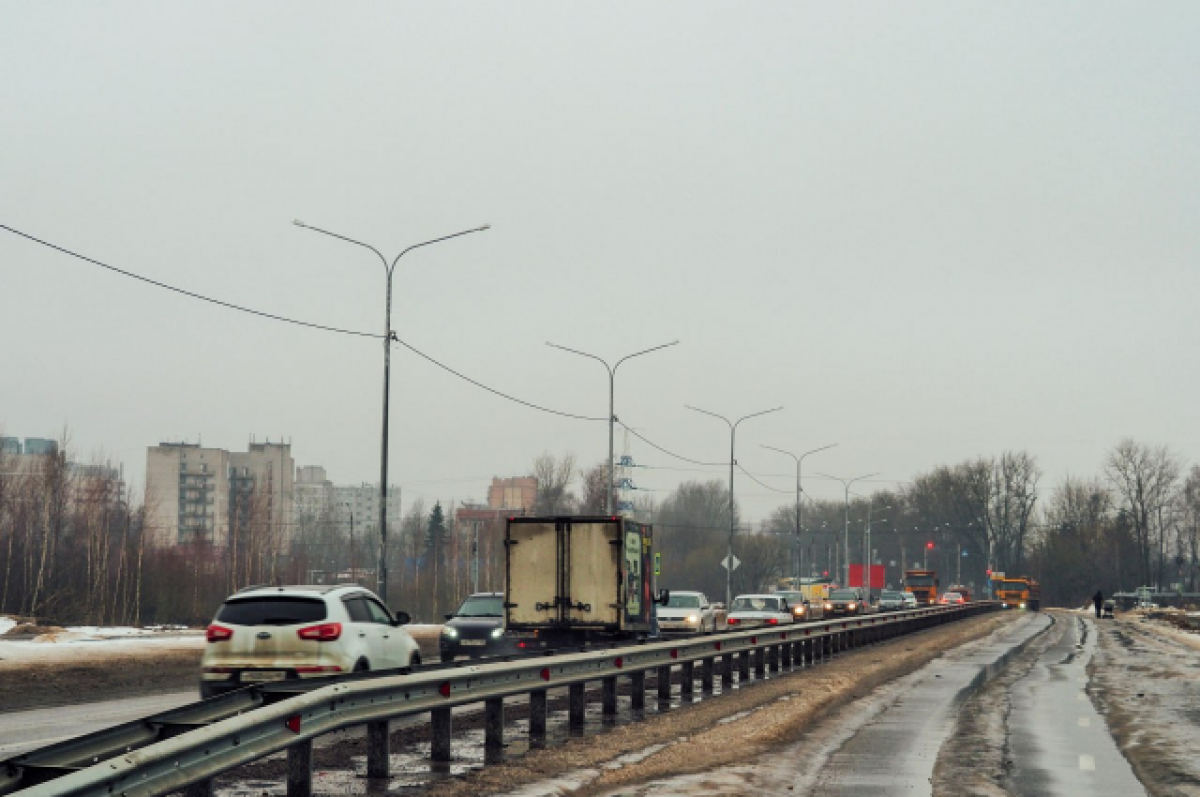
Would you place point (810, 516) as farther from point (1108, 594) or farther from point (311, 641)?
point (311, 641)

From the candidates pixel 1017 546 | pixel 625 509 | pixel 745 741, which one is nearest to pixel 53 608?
pixel 745 741

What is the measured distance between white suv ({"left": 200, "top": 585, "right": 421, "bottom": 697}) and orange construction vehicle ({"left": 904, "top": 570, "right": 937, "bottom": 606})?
98304mm

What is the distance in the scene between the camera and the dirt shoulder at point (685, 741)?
39.0 feet

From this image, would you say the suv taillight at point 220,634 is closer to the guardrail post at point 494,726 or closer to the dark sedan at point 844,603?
the guardrail post at point 494,726

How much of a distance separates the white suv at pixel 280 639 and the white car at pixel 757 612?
28.4m

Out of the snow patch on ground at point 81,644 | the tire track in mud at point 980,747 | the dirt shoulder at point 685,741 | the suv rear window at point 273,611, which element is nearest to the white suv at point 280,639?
the suv rear window at point 273,611

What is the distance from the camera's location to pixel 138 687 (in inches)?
910

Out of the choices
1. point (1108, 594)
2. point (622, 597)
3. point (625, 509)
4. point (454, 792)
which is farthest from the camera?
point (1108, 594)

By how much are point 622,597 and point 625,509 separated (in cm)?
9028

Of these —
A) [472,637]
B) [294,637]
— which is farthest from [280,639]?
[472,637]

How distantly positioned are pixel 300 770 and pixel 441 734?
2881 mm

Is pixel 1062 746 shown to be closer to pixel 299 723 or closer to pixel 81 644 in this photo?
pixel 299 723

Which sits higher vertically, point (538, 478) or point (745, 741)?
point (538, 478)

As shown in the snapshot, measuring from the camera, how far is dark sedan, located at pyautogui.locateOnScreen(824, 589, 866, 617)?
241ft
